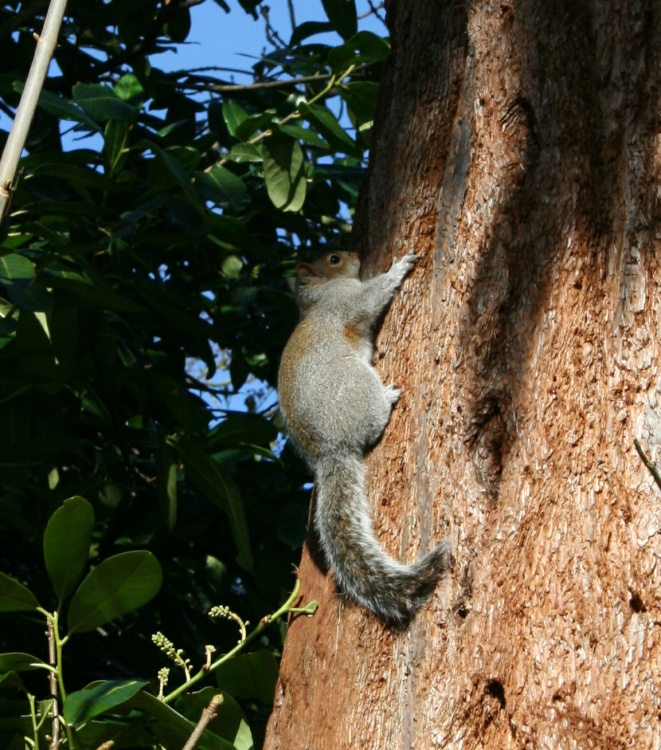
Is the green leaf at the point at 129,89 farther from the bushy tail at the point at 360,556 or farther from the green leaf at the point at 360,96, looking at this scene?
the bushy tail at the point at 360,556

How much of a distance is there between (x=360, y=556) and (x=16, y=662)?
77 centimetres

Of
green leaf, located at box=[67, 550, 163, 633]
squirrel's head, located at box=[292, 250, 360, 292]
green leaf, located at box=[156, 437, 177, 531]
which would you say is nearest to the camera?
green leaf, located at box=[67, 550, 163, 633]

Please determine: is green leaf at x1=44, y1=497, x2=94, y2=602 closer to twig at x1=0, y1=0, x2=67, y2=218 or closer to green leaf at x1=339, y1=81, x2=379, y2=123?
twig at x1=0, y1=0, x2=67, y2=218

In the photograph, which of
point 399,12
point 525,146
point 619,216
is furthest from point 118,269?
point 619,216

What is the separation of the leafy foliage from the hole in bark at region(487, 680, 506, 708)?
29.1 inches

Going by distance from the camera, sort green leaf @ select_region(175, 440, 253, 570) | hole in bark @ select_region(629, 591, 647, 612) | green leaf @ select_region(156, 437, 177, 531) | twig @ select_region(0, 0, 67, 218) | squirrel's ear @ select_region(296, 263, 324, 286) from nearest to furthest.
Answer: twig @ select_region(0, 0, 67, 218)
hole in bark @ select_region(629, 591, 647, 612)
green leaf @ select_region(175, 440, 253, 570)
green leaf @ select_region(156, 437, 177, 531)
squirrel's ear @ select_region(296, 263, 324, 286)

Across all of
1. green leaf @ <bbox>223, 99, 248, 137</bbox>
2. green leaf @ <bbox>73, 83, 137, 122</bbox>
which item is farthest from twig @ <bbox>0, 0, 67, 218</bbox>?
green leaf @ <bbox>223, 99, 248, 137</bbox>

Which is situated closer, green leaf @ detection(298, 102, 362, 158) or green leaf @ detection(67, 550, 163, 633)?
green leaf @ detection(67, 550, 163, 633)

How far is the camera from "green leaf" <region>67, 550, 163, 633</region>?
6.43 feet

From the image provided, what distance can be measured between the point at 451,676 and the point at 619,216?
983 millimetres

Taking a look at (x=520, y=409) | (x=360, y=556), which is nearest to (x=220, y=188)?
(x=360, y=556)

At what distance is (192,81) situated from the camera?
402cm

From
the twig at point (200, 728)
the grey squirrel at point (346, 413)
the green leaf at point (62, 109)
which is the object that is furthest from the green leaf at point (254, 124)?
the twig at point (200, 728)

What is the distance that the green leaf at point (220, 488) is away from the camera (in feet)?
9.45
